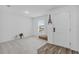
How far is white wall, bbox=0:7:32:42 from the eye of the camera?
453cm

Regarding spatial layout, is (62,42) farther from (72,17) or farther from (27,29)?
(27,29)

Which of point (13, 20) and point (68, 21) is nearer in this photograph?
point (68, 21)

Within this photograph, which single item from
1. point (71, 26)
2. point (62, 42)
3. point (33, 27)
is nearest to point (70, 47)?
point (62, 42)

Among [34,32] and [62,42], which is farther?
[34,32]

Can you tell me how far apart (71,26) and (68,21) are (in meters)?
0.29

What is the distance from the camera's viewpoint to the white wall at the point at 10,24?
4530 mm

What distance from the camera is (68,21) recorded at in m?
3.02

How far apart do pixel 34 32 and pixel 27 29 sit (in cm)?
104

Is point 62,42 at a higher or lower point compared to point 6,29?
lower

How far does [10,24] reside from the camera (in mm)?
5066
